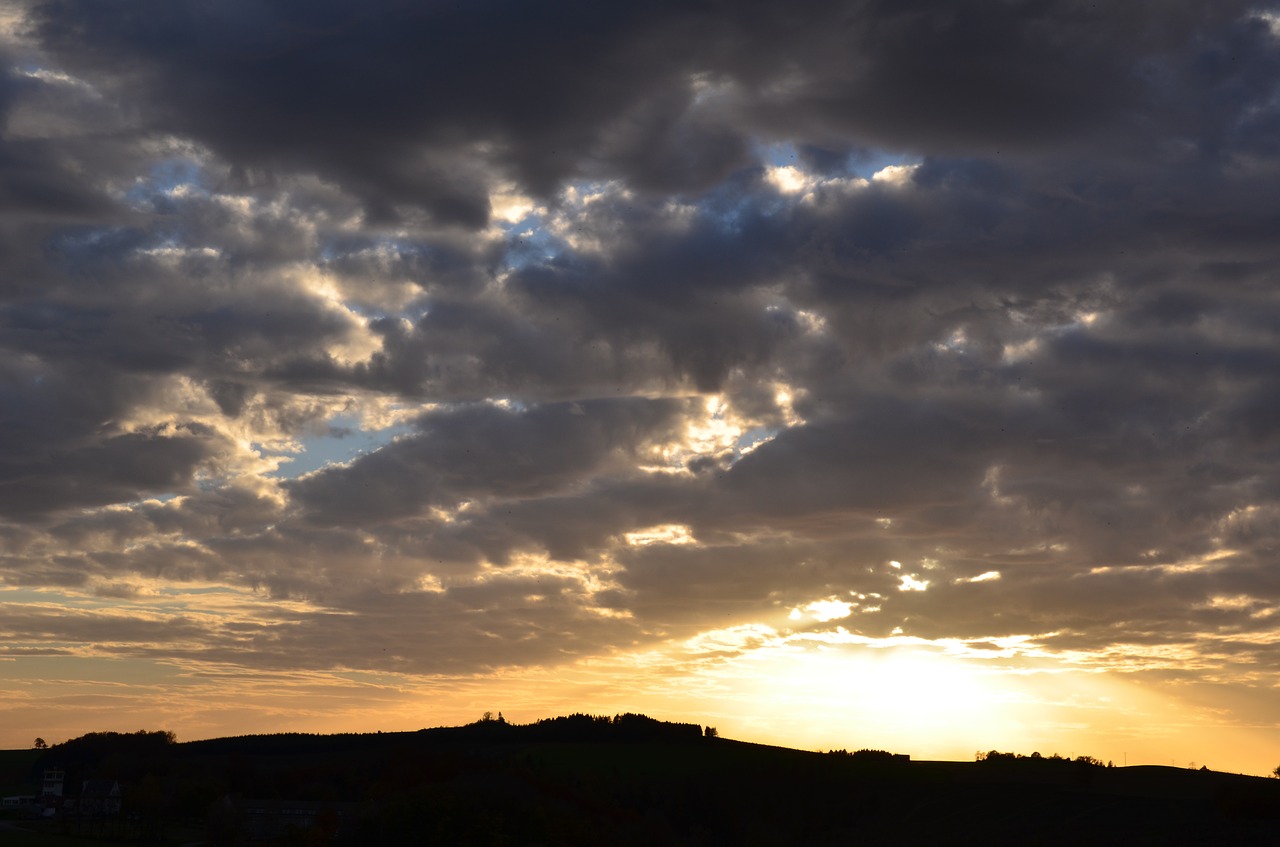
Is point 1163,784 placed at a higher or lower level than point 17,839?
higher

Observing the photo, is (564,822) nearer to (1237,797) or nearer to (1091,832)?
(1091,832)

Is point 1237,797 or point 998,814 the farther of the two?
point 998,814

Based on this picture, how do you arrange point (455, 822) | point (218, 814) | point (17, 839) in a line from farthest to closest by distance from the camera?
point (218, 814), point (17, 839), point (455, 822)

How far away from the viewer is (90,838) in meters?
188

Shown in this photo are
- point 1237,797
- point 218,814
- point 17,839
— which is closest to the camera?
point 1237,797

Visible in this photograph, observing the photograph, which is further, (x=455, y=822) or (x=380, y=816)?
(x=380, y=816)

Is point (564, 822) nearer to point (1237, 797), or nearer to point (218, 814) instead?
point (218, 814)

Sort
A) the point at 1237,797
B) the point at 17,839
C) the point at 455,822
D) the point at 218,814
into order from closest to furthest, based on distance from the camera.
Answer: the point at 1237,797 < the point at 455,822 < the point at 17,839 < the point at 218,814

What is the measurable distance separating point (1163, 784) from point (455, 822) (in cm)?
10734

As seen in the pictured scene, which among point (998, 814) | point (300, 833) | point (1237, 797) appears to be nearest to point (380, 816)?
point (300, 833)

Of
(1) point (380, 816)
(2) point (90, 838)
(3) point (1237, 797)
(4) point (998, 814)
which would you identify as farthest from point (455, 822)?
(3) point (1237, 797)

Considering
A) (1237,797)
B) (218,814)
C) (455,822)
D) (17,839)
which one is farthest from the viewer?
(218,814)

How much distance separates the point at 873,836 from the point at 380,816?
7828cm

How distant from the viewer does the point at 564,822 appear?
17925cm
